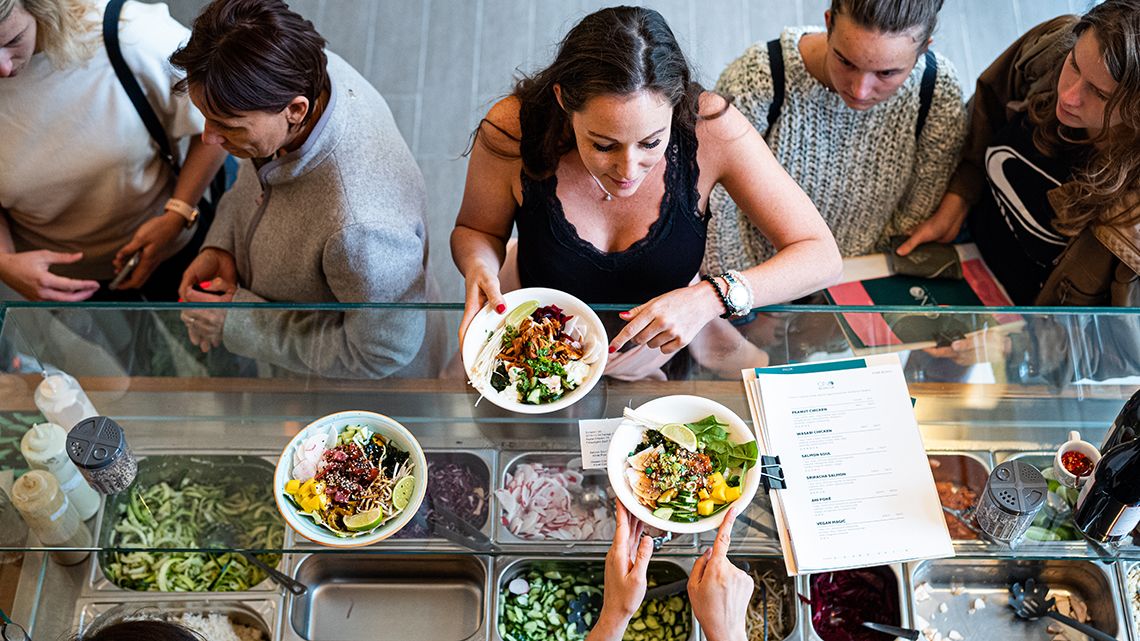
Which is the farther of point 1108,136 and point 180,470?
point 1108,136

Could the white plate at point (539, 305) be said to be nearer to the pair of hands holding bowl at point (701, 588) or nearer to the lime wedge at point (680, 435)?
the lime wedge at point (680, 435)

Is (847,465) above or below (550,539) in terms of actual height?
above

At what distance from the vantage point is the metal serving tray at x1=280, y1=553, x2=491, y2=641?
6.53 ft

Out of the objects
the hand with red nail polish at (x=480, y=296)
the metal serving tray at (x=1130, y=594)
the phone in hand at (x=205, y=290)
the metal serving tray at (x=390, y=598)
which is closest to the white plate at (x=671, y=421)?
the hand with red nail polish at (x=480, y=296)

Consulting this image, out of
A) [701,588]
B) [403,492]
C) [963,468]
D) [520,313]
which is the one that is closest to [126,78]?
[520,313]

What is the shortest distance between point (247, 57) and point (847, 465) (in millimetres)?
1480

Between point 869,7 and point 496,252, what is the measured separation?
41.8 inches

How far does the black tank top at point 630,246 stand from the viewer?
207 centimetres

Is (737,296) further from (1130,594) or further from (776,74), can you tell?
(1130,594)

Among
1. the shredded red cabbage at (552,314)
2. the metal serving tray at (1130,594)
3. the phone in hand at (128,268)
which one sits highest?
the shredded red cabbage at (552,314)

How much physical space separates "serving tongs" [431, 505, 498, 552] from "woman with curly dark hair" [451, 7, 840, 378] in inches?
15.7

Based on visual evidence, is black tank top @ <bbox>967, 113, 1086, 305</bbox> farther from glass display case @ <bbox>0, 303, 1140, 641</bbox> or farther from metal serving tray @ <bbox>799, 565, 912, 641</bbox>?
metal serving tray @ <bbox>799, 565, 912, 641</bbox>

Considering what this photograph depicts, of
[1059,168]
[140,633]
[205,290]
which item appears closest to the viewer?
[140,633]

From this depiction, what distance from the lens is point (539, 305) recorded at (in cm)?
181
